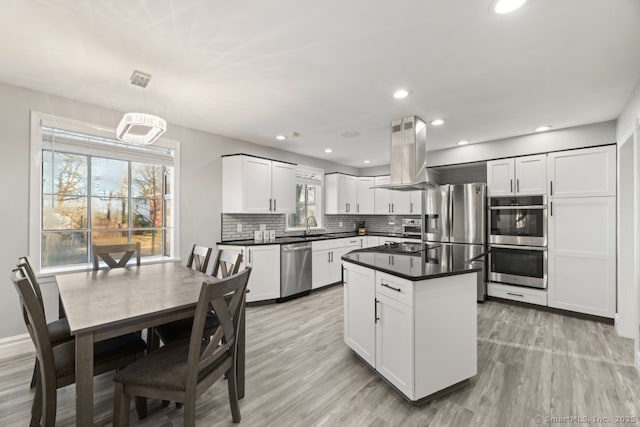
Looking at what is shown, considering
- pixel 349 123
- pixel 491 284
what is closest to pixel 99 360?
pixel 349 123

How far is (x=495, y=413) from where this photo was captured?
1.87m

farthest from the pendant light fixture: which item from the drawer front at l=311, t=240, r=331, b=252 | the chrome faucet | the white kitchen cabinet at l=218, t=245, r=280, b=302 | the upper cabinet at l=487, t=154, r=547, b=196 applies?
the upper cabinet at l=487, t=154, r=547, b=196

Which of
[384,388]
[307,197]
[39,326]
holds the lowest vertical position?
[384,388]

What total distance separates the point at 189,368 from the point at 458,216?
4348 millimetres

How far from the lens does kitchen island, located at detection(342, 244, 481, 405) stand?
1908mm

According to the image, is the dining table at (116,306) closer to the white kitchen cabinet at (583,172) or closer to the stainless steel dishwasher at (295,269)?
the stainless steel dishwasher at (295,269)

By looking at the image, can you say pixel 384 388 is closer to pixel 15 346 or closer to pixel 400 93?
A: pixel 400 93

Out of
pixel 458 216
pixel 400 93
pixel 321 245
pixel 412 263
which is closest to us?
pixel 412 263

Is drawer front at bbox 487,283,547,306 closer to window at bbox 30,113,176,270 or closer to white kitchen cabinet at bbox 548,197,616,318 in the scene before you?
white kitchen cabinet at bbox 548,197,616,318

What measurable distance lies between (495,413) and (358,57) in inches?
107

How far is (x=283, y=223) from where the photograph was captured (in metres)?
5.20

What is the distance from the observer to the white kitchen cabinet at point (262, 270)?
4.04 m

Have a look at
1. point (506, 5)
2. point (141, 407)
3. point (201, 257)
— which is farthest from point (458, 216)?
point (141, 407)

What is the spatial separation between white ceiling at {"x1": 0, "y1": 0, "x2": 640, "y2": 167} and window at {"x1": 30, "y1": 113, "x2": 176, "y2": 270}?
496 millimetres
